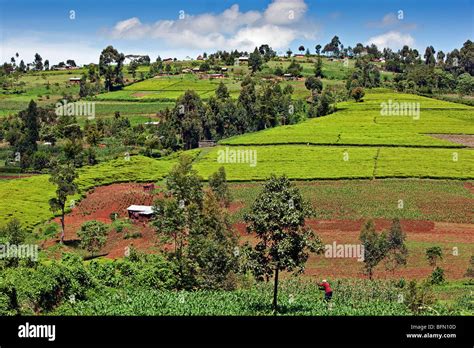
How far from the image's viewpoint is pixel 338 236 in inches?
2069

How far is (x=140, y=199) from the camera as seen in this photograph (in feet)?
223

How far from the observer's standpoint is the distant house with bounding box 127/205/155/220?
59.5 meters

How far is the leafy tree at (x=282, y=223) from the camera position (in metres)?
22.9

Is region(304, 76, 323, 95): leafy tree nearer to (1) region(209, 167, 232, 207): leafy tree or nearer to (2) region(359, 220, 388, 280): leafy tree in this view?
(1) region(209, 167, 232, 207): leafy tree

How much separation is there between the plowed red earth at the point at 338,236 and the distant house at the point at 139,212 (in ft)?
4.29

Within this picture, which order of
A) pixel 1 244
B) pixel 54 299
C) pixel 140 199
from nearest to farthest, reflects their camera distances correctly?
pixel 54 299 < pixel 1 244 < pixel 140 199

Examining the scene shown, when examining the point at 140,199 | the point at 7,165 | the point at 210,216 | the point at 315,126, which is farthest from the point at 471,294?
the point at 7,165

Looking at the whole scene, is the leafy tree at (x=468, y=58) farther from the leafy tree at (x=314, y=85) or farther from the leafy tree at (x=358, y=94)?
the leafy tree at (x=358, y=94)

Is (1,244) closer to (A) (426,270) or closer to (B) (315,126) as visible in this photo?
(A) (426,270)

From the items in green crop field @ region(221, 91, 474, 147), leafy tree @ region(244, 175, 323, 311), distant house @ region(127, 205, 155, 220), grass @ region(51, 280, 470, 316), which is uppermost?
green crop field @ region(221, 91, 474, 147)

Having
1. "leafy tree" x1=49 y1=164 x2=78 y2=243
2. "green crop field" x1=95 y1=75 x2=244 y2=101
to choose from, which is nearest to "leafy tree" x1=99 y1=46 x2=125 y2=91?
"green crop field" x1=95 y1=75 x2=244 y2=101

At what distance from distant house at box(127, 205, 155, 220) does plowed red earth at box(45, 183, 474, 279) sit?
4.29ft

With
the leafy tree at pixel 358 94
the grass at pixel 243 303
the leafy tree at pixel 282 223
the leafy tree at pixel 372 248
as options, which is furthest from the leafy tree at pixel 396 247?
the leafy tree at pixel 358 94
